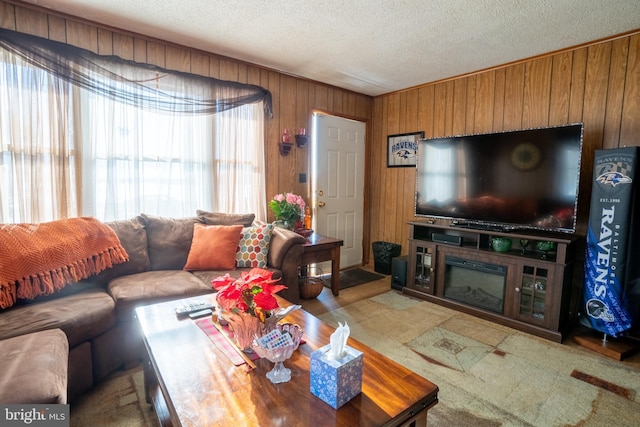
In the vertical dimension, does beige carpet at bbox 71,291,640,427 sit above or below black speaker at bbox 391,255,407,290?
below

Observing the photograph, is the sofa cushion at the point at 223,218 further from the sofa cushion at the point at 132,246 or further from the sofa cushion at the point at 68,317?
the sofa cushion at the point at 68,317

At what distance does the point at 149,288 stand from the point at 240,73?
2.30 m

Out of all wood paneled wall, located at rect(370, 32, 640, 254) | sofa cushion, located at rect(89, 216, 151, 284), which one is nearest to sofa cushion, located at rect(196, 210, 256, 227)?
sofa cushion, located at rect(89, 216, 151, 284)

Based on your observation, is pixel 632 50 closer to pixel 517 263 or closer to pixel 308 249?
pixel 517 263

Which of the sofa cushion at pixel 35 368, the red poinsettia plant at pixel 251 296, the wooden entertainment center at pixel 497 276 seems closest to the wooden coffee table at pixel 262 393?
the red poinsettia plant at pixel 251 296

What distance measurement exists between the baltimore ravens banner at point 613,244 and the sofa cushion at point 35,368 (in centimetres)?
325

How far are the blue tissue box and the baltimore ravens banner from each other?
2327mm

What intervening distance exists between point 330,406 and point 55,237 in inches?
82.1

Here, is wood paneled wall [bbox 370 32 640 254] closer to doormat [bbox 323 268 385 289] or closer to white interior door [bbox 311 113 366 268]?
white interior door [bbox 311 113 366 268]

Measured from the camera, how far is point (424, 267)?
11.1 ft

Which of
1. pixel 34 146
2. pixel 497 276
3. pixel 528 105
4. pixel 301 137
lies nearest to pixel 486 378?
pixel 497 276

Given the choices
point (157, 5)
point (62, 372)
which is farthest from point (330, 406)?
point (157, 5)

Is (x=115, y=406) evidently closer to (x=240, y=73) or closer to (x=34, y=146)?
(x=34, y=146)

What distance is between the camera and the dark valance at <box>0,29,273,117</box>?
2271mm
